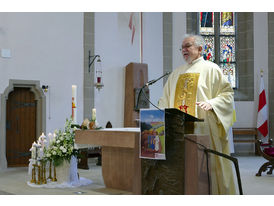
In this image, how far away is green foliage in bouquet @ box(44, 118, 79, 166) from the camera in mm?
6402

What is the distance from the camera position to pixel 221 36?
12.3 meters

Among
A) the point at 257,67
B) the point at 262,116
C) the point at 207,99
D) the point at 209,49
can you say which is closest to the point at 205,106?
the point at 207,99

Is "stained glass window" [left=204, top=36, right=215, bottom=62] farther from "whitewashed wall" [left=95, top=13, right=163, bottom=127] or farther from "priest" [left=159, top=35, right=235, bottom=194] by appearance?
"priest" [left=159, top=35, right=235, bottom=194]

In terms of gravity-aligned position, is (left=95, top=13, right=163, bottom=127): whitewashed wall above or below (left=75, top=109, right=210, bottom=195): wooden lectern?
above

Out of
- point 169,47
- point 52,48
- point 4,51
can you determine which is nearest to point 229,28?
point 169,47

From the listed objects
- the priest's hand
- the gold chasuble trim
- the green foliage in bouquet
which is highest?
the gold chasuble trim

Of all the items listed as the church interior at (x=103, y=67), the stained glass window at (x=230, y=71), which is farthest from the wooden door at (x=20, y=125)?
the stained glass window at (x=230, y=71)

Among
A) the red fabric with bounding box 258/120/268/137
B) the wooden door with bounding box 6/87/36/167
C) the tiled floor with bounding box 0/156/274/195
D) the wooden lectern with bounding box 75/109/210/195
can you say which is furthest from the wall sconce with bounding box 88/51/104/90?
the wooden lectern with bounding box 75/109/210/195

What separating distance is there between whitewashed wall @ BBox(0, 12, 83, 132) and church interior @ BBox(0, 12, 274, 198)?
22 mm

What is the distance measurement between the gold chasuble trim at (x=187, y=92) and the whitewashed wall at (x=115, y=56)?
542 centimetres

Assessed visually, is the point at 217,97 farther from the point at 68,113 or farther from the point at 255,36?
the point at 255,36

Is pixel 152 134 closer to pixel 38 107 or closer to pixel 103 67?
pixel 38 107

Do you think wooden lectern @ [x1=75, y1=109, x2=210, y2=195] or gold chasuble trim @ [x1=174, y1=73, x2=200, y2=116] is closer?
wooden lectern @ [x1=75, y1=109, x2=210, y2=195]

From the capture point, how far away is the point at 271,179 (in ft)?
23.9
